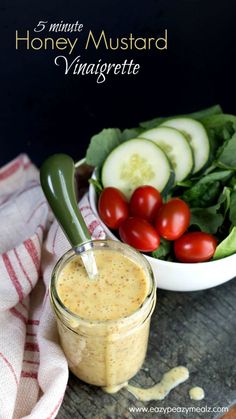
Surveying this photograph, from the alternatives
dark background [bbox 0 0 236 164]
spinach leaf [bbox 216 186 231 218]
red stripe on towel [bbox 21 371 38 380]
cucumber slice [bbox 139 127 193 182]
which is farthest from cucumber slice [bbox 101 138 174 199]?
red stripe on towel [bbox 21 371 38 380]

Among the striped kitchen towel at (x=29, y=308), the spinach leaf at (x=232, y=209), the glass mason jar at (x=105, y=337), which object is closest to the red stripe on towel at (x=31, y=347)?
the striped kitchen towel at (x=29, y=308)

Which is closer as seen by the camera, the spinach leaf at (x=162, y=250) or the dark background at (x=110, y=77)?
the spinach leaf at (x=162, y=250)

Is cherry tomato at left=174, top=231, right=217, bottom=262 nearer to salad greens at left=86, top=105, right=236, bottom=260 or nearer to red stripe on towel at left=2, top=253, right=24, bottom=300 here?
salad greens at left=86, top=105, right=236, bottom=260

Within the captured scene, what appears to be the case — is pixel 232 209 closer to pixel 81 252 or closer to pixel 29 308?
pixel 81 252

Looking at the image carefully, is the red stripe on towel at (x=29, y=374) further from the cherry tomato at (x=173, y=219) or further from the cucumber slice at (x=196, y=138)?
the cucumber slice at (x=196, y=138)

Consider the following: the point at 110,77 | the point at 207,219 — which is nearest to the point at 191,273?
the point at 207,219
